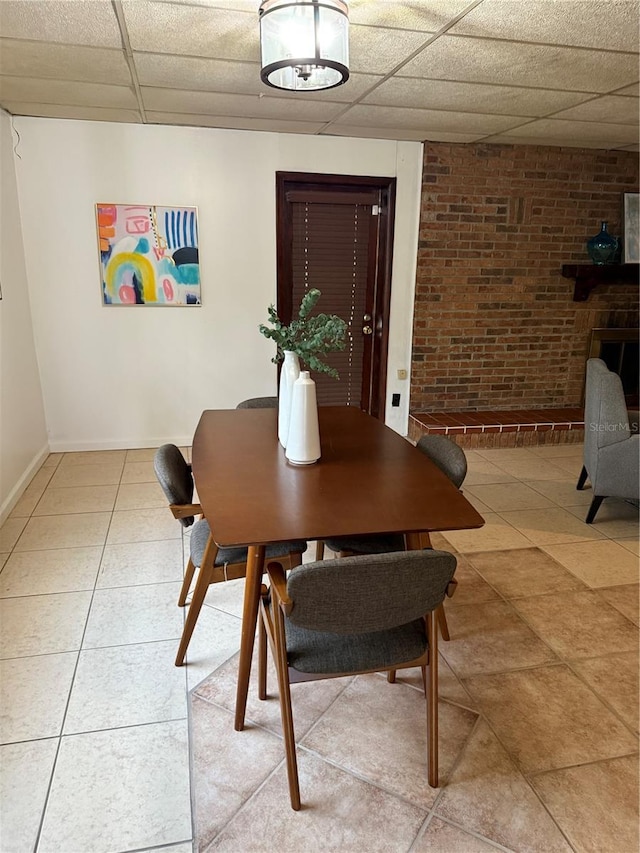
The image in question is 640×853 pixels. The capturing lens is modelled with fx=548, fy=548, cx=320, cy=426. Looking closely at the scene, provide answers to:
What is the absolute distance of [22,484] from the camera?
141 inches

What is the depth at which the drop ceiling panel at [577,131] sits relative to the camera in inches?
147

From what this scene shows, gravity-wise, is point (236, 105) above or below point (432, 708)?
above

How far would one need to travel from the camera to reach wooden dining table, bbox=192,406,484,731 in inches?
61.1

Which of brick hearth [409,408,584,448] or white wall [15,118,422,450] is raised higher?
white wall [15,118,422,450]

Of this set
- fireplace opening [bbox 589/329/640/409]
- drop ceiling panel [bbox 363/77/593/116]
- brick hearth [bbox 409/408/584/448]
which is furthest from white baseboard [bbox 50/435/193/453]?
fireplace opening [bbox 589/329/640/409]

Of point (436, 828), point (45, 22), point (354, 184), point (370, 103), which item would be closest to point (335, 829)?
point (436, 828)

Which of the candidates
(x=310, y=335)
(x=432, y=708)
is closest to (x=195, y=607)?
(x=432, y=708)

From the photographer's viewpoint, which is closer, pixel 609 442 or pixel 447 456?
pixel 447 456

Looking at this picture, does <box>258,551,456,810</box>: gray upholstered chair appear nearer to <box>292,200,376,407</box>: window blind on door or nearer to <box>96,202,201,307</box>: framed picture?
<box>96,202,201,307</box>: framed picture

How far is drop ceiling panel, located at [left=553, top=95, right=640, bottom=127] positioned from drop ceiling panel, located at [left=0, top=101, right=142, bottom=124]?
279 centimetres

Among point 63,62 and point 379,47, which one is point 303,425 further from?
point 63,62

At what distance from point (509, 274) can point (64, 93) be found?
11.5ft

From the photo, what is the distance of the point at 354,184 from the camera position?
430cm

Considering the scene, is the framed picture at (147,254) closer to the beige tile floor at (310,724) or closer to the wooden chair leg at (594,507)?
the beige tile floor at (310,724)
